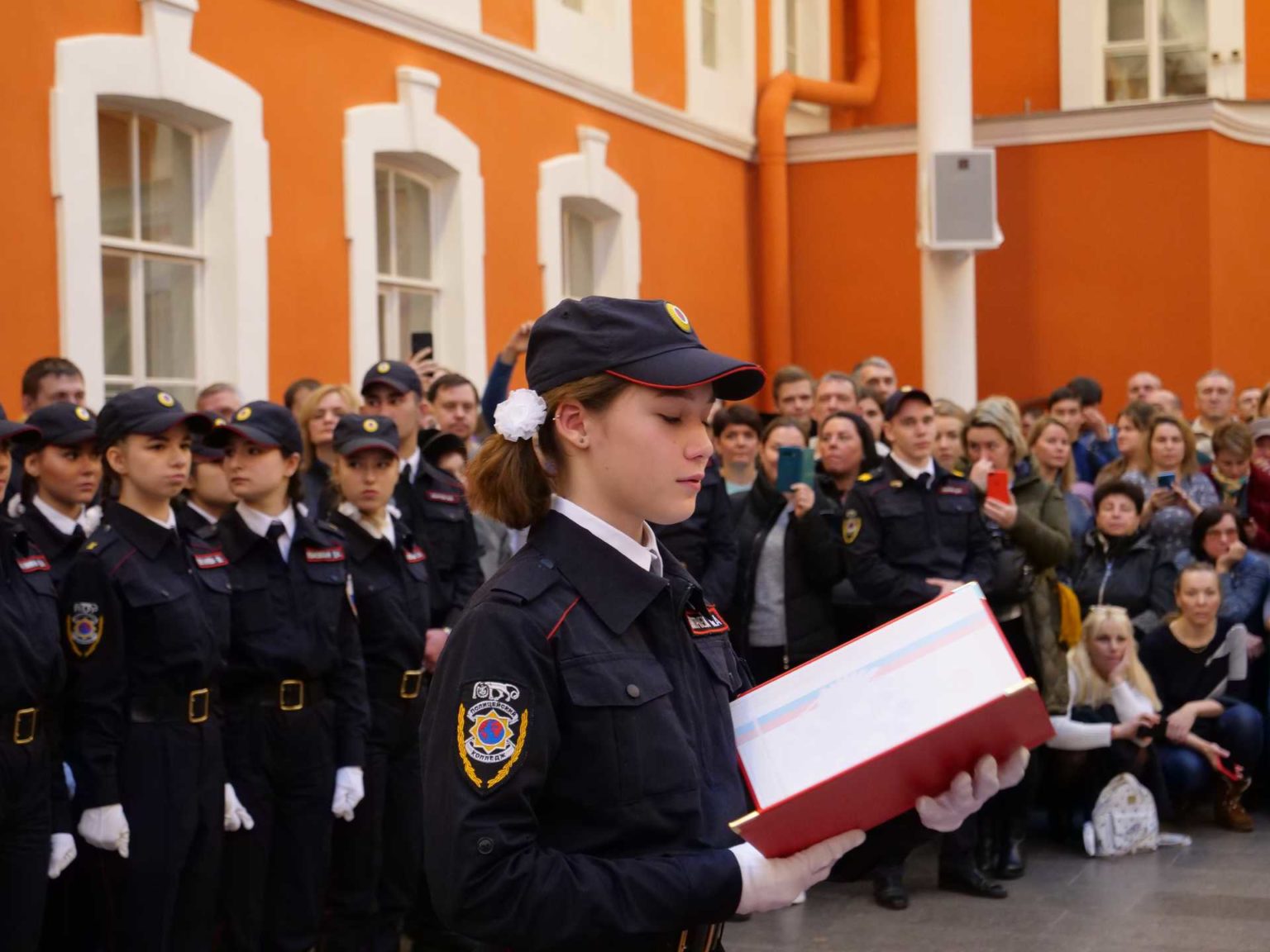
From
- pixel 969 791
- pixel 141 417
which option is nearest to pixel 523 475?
pixel 969 791

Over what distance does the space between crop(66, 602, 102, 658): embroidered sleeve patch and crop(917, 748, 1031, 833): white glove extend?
9.99ft

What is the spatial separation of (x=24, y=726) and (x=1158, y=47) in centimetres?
1384

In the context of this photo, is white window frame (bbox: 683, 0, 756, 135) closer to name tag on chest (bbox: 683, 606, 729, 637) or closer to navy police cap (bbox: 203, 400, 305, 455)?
navy police cap (bbox: 203, 400, 305, 455)

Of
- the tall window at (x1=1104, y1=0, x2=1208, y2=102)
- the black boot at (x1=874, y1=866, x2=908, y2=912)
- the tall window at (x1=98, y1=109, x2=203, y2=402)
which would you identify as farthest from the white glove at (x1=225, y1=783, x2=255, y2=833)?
the tall window at (x1=1104, y1=0, x2=1208, y2=102)

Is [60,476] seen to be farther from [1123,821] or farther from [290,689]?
[1123,821]

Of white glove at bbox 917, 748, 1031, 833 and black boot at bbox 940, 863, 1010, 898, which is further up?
white glove at bbox 917, 748, 1031, 833

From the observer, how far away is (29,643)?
4387 mm

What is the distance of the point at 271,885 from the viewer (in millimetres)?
5262

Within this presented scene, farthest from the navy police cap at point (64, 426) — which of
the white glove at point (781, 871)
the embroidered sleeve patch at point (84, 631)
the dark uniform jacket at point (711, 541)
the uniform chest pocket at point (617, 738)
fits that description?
the white glove at point (781, 871)

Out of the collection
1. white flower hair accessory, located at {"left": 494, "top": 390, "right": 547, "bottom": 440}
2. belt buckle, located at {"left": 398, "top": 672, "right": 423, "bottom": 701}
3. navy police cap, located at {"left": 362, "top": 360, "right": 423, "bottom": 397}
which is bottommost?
belt buckle, located at {"left": 398, "top": 672, "right": 423, "bottom": 701}

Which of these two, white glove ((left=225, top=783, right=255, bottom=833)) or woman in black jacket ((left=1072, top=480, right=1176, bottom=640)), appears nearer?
white glove ((left=225, top=783, right=255, bottom=833))

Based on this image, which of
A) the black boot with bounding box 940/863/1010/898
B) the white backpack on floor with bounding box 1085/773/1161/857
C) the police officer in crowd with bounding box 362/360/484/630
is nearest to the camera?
the police officer in crowd with bounding box 362/360/484/630

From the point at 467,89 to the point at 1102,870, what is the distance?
638cm

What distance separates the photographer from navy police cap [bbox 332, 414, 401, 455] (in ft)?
19.0
